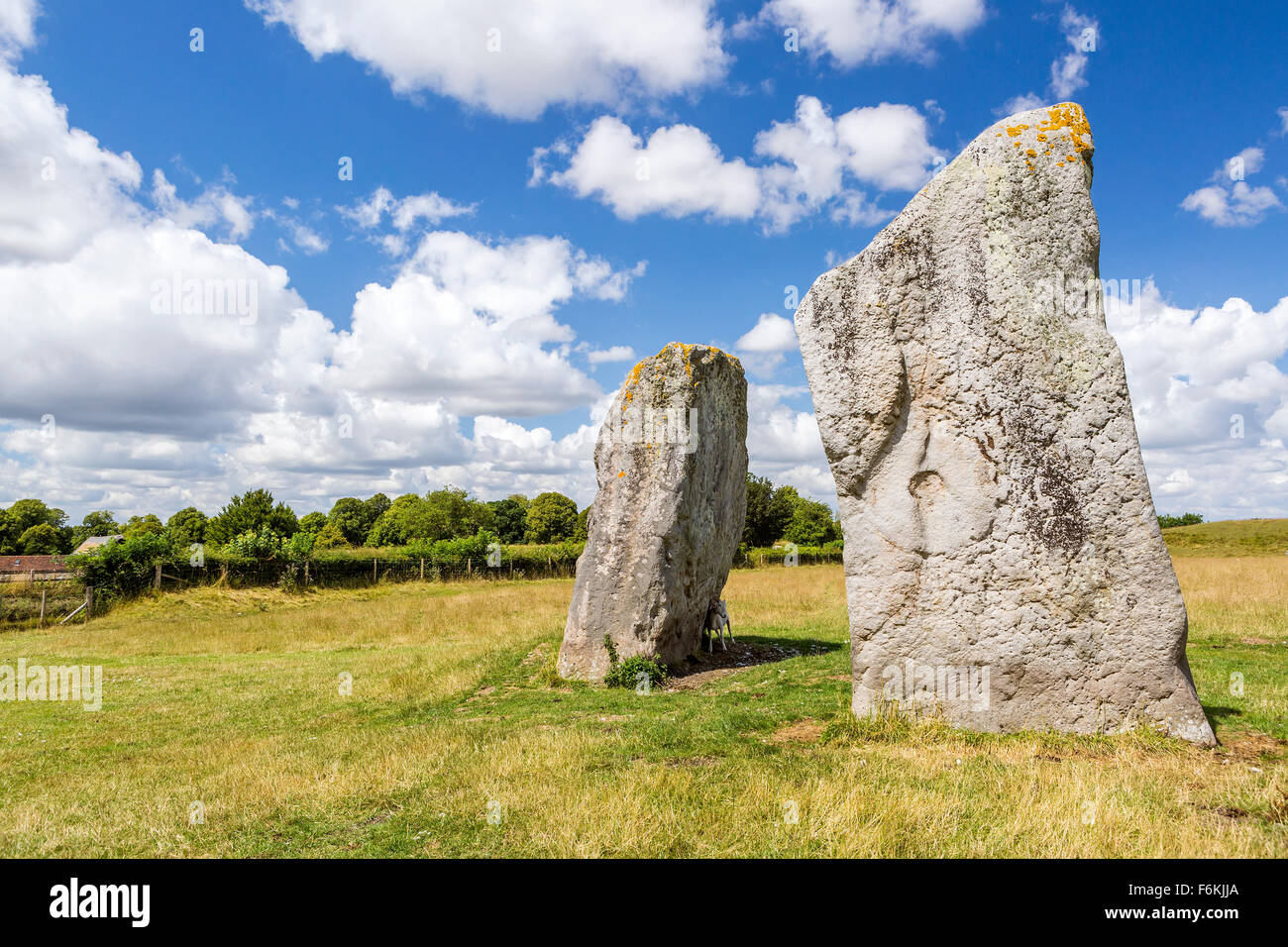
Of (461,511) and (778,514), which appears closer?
(778,514)

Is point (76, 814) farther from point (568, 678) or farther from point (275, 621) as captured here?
point (275, 621)

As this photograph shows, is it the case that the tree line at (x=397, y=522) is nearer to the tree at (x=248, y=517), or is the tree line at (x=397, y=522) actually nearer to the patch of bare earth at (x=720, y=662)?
the tree at (x=248, y=517)

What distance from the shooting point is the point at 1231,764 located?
601 centimetres

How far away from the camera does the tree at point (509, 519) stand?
285ft

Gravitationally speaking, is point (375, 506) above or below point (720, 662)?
above

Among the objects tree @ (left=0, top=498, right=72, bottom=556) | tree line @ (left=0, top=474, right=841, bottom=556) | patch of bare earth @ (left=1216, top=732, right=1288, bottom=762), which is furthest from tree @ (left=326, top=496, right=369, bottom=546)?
patch of bare earth @ (left=1216, top=732, right=1288, bottom=762)

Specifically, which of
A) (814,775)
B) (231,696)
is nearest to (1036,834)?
(814,775)

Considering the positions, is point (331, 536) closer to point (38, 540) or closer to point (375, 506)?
point (375, 506)

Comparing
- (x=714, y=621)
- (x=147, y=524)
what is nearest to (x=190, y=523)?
(x=147, y=524)

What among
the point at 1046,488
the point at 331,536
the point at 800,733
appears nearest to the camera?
the point at 1046,488

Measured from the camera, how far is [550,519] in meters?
90.0

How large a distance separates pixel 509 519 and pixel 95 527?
5216 cm

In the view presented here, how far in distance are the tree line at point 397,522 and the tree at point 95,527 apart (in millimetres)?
123

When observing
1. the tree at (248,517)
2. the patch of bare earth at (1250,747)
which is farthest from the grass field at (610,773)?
the tree at (248,517)
